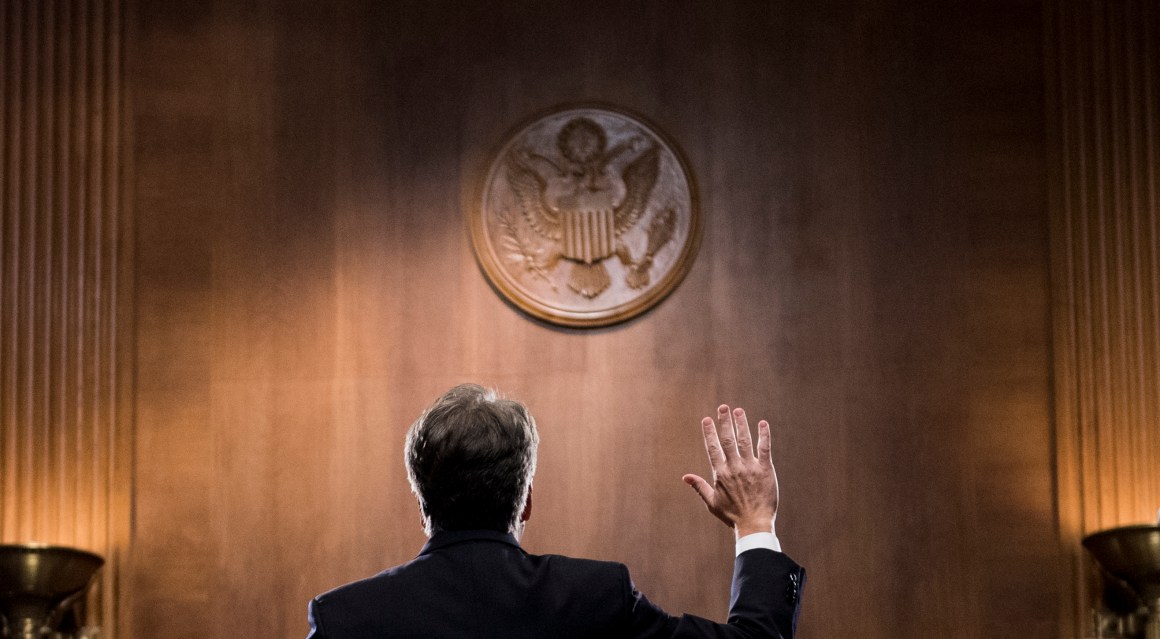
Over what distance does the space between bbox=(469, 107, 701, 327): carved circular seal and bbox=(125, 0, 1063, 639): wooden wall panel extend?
0.27 ft

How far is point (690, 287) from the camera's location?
17.2 feet

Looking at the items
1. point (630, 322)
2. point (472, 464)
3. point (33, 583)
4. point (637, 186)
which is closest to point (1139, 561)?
point (630, 322)

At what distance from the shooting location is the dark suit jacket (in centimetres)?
190

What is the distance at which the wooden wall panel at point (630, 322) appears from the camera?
5070mm

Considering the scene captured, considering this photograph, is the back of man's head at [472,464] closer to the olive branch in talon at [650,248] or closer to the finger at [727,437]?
the finger at [727,437]

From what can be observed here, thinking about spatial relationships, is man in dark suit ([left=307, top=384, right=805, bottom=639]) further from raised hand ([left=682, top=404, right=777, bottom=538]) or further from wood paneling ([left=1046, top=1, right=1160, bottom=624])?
wood paneling ([left=1046, top=1, right=1160, bottom=624])

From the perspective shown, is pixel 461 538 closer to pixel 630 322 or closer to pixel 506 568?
pixel 506 568

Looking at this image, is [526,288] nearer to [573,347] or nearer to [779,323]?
[573,347]

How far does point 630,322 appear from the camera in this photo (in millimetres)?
5254

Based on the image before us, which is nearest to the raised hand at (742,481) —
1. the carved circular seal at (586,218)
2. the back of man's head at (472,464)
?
the back of man's head at (472,464)

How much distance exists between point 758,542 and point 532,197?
3.42 metres

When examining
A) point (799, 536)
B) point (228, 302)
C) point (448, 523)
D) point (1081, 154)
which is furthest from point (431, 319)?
point (448, 523)

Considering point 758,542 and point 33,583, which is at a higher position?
point 758,542

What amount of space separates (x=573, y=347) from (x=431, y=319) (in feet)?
1.85
